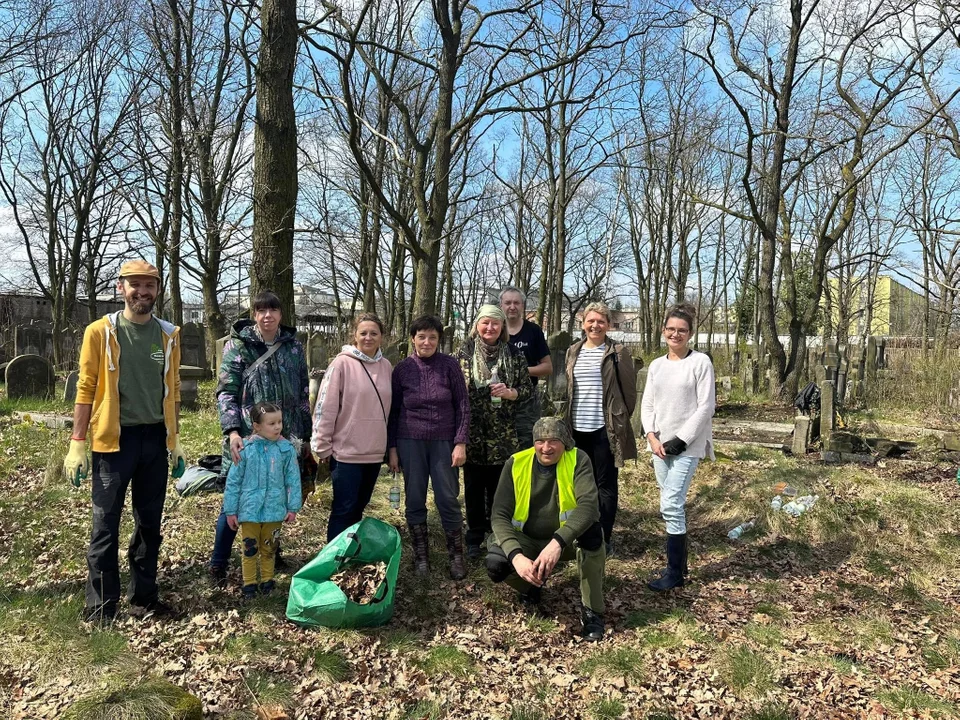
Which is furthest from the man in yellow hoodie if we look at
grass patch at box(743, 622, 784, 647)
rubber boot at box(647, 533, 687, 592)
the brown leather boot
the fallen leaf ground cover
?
grass patch at box(743, 622, 784, 647)

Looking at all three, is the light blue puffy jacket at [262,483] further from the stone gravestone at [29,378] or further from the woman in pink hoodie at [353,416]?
the stone gravestone at [29,378]

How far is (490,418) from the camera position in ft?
15.2

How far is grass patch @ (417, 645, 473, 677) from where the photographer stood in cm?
338

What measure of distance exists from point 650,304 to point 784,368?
1503 centimetres

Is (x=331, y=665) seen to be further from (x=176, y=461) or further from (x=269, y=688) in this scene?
(x=176, y=461)

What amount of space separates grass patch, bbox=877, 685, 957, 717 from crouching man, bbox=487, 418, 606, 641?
1.44 metres

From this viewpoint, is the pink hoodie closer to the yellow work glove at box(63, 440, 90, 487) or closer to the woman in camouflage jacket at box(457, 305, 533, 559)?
the woman in camouflage jacket at box(457, 305, 533, 559)

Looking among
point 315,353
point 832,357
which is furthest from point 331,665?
point 832,357

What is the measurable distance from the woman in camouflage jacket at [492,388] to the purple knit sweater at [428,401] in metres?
0.25

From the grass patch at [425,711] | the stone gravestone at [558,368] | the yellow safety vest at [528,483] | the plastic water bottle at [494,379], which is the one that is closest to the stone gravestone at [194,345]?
the stone gravestone at [558,368]

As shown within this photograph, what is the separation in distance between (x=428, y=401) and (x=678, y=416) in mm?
1644

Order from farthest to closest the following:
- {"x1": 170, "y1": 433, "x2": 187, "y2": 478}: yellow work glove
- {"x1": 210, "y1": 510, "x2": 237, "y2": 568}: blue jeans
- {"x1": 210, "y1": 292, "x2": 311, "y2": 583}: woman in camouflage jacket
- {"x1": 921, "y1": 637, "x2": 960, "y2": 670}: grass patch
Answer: {"x1": 210, "y1": 510, "x2": 237, "y2": 568}: blue jeans, {"x1": 210, "y1": 292, "x2": 311, "y2": 583}: woman in camouflage jacket, {"x1": 170, "y1": 433, "x2": 187, "y2": 478}: yellow work glove, {"x1": 921, "y1": 637, "x2": 960, "y2": 670}: grass patch

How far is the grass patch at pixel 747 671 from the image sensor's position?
10.8ft

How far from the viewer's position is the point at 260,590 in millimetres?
3994
